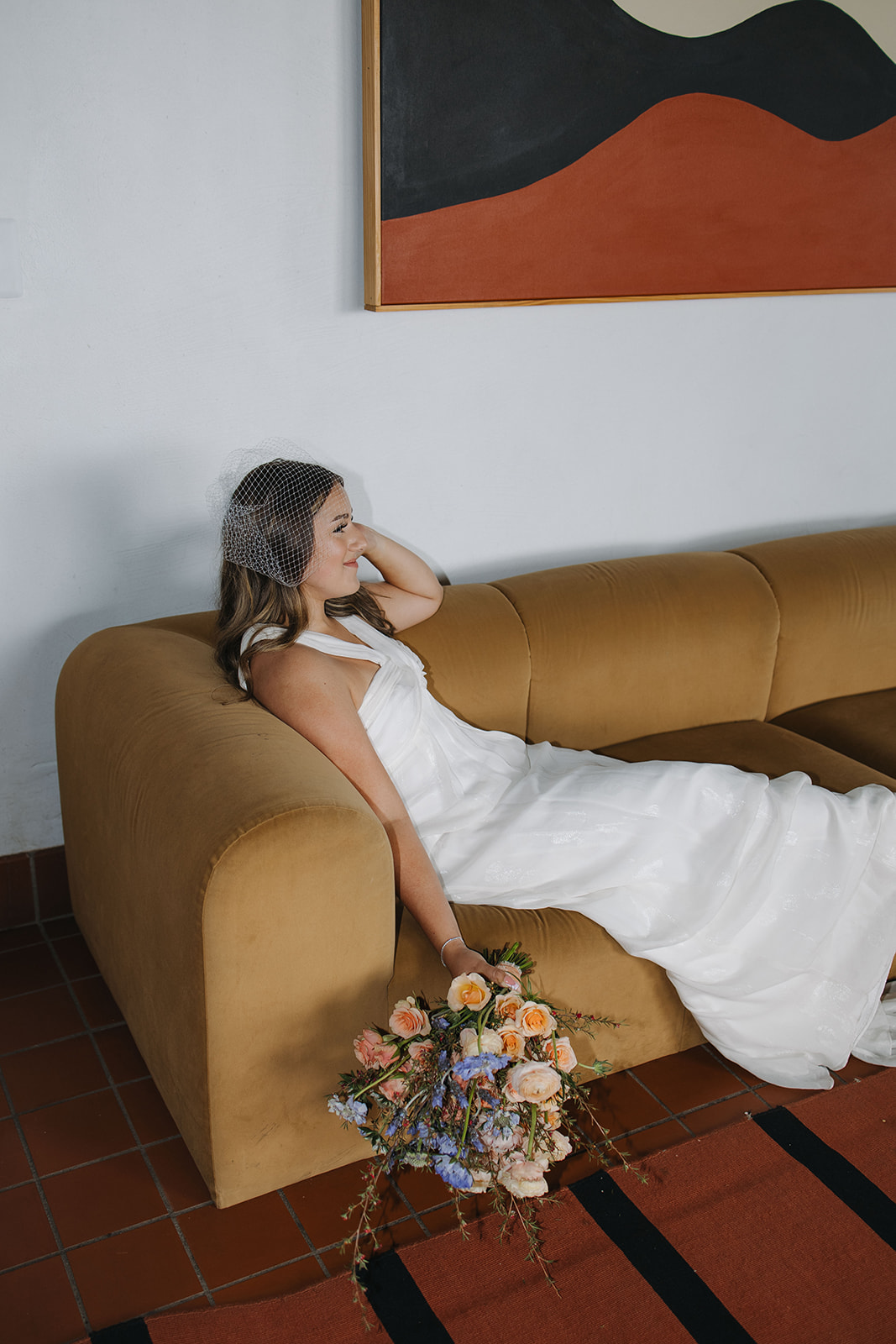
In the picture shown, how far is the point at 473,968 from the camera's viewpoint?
1.72 metres

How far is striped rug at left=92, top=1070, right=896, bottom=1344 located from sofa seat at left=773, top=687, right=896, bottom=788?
98cm

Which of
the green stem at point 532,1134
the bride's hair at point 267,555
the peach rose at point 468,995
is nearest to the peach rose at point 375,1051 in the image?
the peach rose at point 468,995

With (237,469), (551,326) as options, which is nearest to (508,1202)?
(237,469)

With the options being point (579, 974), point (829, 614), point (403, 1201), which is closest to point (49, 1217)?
point (403, 1201)

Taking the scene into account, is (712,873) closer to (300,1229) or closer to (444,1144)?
(444,1144)

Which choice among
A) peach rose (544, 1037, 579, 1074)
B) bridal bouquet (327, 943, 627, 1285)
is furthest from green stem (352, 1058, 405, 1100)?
peach rose (544, 1037, 579, 1074)

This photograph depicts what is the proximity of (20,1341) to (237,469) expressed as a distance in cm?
154

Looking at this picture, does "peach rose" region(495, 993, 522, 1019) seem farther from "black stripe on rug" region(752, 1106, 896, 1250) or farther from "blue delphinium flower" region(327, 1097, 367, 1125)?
"black stripe on rug" region(752, 1106, 896, 1250)

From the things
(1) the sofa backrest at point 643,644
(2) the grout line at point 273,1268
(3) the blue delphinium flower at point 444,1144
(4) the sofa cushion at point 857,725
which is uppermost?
(1) the sofa backrest at point 643,644

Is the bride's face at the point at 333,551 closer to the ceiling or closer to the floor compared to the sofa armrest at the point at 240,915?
closer to the ceiling

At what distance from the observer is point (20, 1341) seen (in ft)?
5.09

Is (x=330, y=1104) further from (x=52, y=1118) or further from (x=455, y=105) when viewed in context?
(x=455, y=105)

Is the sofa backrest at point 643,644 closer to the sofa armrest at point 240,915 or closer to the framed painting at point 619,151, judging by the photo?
the framed painting at point 619,151

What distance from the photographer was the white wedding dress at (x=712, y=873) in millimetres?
1971
